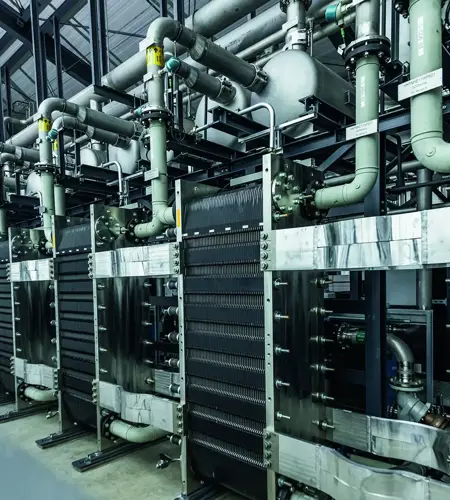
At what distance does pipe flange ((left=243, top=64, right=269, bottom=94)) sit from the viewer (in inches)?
92.2

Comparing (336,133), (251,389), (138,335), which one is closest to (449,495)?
(251,389)

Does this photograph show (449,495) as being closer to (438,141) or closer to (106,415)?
(438,141)

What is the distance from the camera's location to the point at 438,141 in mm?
1410

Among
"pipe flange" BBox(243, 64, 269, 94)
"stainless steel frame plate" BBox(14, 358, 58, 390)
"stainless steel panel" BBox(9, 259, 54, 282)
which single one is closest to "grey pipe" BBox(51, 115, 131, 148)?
"stainless steel panel" BBox(9, 259, 54, 282)

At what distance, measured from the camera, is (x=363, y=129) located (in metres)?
1.61

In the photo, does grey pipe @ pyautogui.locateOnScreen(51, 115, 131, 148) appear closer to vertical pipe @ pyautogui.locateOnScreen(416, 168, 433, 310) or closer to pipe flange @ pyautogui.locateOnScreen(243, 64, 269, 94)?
pipe flange @ pyautogui.locateOnScreen(243, 64, 269, 94)

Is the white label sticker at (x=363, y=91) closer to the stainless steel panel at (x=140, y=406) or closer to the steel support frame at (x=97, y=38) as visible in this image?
the stainless steel panel at (x=140, y=406)

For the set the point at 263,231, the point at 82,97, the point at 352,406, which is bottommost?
the point at 352,406

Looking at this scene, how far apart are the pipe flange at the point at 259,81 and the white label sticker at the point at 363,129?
930 mm

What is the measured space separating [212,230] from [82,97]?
127 inches

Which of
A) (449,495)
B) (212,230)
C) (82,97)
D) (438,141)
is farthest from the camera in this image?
(82,97)

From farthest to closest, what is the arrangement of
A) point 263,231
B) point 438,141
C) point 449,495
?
point 263,231 → point 438,141 → point 449,495

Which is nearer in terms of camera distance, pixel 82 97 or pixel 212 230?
pixel 212 230

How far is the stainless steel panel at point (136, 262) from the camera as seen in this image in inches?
89.0
